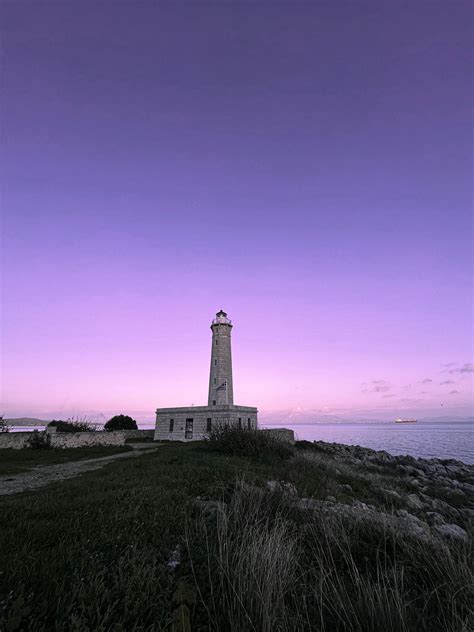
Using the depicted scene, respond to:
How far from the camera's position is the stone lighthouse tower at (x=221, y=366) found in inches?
1540

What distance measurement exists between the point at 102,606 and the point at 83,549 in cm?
103

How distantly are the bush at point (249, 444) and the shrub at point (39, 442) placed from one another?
16.1 m

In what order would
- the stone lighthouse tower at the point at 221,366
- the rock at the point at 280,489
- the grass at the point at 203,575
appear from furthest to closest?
the stone lighthouse tower at the point at 221,366 < the rock at the point at 280,489 < the grass at the point at 203,575

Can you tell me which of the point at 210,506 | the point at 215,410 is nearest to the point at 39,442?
the point at 215,410

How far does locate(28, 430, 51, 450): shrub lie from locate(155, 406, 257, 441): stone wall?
45.2 ft

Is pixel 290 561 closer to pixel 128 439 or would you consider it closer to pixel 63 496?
pixel 63 496

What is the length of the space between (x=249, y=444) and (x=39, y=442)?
19262 mm

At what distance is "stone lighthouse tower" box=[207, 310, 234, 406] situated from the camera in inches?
1540

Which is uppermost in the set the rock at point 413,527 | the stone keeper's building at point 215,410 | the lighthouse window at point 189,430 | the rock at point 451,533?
the stone keeper's building at point 215,410

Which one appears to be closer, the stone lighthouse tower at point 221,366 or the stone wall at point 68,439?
the stone wall at point 68,439

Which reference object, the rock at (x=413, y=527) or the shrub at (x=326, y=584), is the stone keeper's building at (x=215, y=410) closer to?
the rock at (x=413, y=527)

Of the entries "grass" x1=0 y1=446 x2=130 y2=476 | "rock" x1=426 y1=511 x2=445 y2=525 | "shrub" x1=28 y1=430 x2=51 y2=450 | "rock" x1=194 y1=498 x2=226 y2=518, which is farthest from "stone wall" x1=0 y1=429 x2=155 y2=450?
"rock" x1=426 y1=511 x2=445 y2=525

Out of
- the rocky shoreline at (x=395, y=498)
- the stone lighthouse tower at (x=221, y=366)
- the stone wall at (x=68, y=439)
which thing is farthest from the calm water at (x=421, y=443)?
the stone wall at (x=68, y=439)

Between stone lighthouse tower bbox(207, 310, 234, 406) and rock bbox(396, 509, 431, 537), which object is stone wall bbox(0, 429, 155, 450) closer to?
stone lighthouse tower bbox(207, 310, 234, 406)
